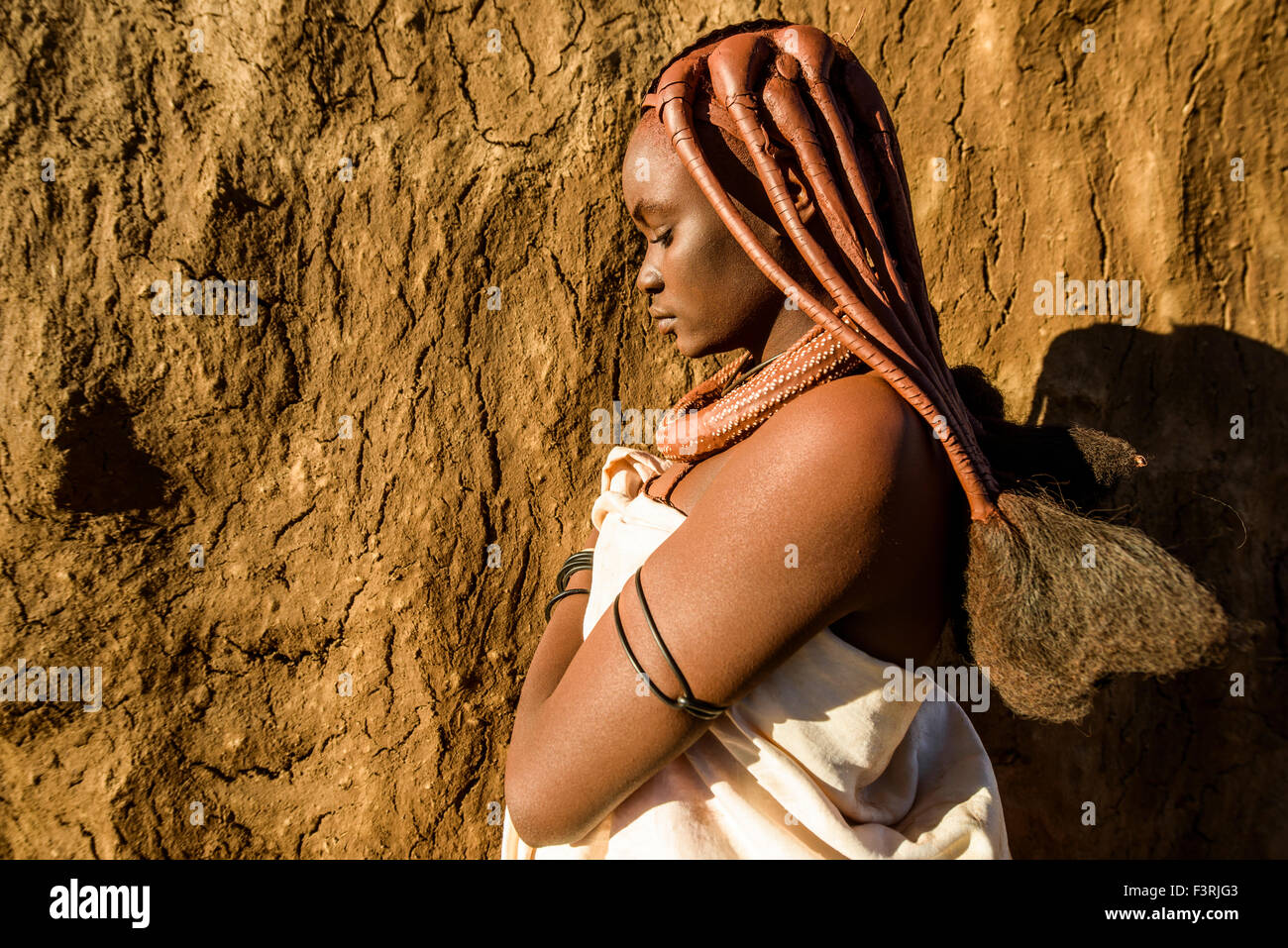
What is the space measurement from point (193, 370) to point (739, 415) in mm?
1507

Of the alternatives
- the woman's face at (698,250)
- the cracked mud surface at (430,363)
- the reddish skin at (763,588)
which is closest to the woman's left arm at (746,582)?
the reddish skin at (763,588)

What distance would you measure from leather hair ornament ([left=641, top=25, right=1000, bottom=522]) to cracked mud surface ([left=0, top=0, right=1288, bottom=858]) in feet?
3.07

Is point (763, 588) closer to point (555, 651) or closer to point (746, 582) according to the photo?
point (746, 582)

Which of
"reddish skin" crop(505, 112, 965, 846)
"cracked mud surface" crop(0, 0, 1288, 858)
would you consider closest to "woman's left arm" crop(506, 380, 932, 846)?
"reddish skin" crop(505, 112, 965, 846)

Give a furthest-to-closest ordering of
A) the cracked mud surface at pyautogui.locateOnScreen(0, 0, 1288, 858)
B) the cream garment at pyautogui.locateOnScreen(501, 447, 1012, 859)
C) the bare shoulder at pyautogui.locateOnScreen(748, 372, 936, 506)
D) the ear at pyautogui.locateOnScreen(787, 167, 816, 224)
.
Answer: the cracked mud surface at pyautogui.locateOnScreen(0, 0, 1288, 858) → the ear at pyautogui.locateOnScreen(787, 167, 816, 224) → the cream garment at pyautogui.locateOnScreen(501, 447, 1012, 859) → the bare shoulder at pyautogui.locateOnScreen(748, 372, 936, 506)

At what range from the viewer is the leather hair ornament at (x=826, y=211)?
4.06 ft

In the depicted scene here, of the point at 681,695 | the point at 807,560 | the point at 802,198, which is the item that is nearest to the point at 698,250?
the point at 802,198

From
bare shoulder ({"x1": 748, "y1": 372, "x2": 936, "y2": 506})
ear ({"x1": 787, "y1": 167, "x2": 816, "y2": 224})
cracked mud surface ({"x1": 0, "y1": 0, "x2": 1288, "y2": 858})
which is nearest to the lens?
bare shoulder ({"x1": 748, "y1": 372, "x2": 936, "y2": 506})

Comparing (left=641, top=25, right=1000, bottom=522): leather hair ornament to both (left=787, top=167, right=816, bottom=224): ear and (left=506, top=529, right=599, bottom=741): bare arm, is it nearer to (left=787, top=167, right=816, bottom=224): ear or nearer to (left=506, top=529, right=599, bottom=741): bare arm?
(left=787, top=167, right=816, bottom=224): ear

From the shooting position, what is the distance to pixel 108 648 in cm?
197

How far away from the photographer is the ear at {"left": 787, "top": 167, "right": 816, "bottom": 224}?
1335mm

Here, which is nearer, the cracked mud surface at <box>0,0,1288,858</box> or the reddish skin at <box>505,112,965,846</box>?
the reddish skin at <box>505,112,965,846</box>

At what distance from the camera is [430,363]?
7.11 feet

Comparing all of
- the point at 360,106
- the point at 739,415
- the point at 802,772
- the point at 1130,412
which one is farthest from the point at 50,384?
the point at 1130,412
